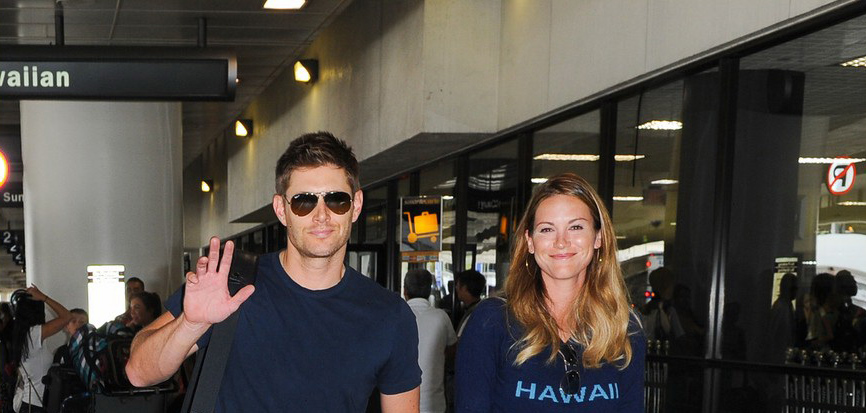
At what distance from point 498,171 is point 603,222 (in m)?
7.21

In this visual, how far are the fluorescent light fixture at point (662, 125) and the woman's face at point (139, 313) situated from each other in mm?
4069

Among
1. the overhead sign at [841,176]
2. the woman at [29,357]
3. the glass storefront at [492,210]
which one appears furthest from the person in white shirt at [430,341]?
the woman at [29,357]

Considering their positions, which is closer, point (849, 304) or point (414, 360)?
point (414, 360)

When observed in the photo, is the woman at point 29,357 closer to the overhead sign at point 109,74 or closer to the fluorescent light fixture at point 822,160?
the overhead sign at point 109,74

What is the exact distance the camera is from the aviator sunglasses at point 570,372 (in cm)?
321

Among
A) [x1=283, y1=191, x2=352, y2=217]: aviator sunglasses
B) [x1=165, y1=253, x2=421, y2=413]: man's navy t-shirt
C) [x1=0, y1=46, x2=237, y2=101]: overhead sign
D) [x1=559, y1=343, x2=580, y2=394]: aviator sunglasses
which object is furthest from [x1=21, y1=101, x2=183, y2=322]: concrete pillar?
[x1=559, y1=343, x2=580, y2=394]: aviator sunglasses

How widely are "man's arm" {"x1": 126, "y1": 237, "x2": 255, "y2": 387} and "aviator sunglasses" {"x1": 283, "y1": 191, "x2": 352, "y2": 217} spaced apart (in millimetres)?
271

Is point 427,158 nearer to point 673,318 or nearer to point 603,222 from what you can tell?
point 673,318

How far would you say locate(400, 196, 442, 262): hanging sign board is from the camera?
418 inches

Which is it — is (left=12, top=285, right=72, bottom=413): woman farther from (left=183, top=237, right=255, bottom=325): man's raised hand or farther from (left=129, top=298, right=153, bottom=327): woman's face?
(left=183, top=237, right=255, bottom=325): man's raised hand

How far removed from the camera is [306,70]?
13609 mm

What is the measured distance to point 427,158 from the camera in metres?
12.4

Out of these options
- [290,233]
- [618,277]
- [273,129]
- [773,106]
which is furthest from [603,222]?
[273,129]

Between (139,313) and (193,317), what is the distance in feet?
20.1
